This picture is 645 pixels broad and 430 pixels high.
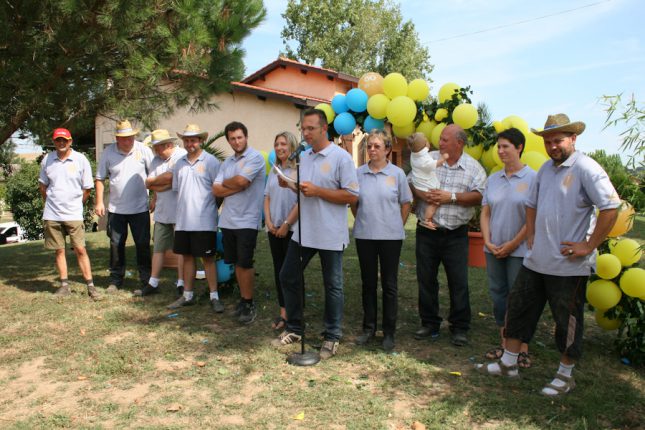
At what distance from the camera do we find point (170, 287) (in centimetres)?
679

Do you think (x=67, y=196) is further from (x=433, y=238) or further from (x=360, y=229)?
(x=433, y=238)

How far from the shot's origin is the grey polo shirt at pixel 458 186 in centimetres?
469

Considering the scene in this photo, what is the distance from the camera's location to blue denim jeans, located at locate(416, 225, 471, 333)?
4742mm

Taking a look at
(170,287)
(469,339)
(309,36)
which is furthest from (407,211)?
(309,36)

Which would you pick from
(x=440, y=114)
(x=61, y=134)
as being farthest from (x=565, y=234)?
(x=61, y=134)

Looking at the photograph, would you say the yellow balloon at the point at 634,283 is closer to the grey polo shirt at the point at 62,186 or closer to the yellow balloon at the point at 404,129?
the yellow balloon at the point at 404,129

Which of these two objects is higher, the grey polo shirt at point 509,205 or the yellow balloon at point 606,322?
the grey polo shirt at point 509,205

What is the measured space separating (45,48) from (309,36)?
34.5m

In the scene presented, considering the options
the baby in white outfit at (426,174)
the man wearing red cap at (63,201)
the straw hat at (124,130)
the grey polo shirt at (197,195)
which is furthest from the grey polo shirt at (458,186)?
the man wearing red cap at (63,201)

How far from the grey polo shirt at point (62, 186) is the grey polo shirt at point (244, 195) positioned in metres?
2.08

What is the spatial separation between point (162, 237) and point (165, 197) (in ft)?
1.62

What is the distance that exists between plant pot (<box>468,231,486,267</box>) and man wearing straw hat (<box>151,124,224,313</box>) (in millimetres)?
4003

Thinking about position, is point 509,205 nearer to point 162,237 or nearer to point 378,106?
point 378,106

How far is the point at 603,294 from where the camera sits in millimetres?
4398
